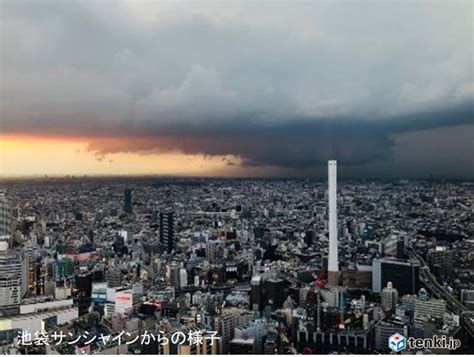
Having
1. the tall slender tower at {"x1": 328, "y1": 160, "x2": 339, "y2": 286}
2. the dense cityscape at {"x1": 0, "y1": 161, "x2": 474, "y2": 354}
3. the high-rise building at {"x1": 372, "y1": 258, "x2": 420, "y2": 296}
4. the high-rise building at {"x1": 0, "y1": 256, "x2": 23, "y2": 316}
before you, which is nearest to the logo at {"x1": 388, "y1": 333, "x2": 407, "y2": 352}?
the dense cityscape at {"x1": 0, "y1": 161, "x2": 474, "y2": 354}

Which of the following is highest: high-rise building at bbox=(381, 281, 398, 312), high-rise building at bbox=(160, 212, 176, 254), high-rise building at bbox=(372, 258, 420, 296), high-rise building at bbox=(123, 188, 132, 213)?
high-rise building at bbox=(123, 188, 132, 213)

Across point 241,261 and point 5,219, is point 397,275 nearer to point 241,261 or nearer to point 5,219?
point 241,261

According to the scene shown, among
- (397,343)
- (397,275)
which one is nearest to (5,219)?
(397,343)

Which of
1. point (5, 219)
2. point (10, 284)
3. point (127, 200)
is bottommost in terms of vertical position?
point (10, 284)

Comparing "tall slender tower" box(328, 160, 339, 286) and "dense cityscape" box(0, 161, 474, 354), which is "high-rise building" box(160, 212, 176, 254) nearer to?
"dense cityscape" box(0, 161, 474, 354)

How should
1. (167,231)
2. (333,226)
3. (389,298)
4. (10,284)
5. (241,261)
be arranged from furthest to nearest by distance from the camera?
(167,231) < (241,261) < (333,226) < (389,298) < (10,284)

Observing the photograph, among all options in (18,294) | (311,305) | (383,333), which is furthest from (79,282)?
(383,333)
